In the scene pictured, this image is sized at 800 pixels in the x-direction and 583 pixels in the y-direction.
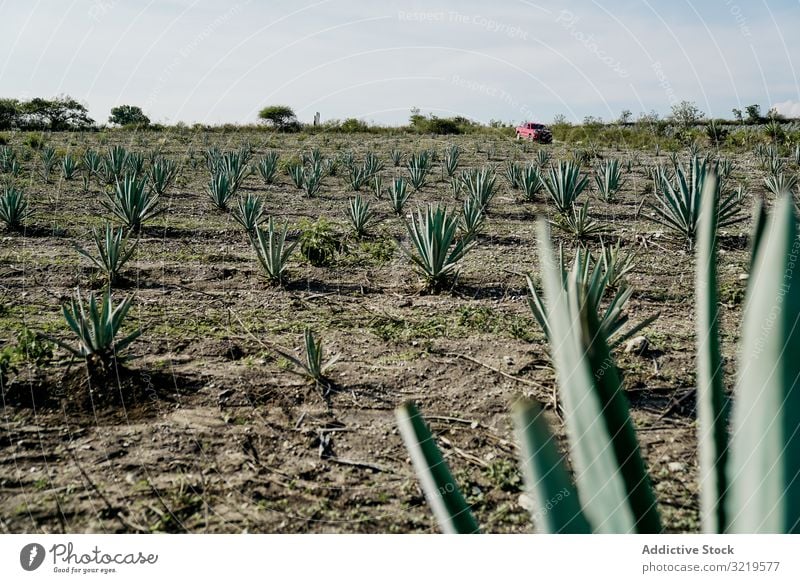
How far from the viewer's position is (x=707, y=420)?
752 mm

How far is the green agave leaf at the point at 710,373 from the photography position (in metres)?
0.70

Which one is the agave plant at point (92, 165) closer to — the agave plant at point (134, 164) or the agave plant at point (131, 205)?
the agave plant at point (134, 164)

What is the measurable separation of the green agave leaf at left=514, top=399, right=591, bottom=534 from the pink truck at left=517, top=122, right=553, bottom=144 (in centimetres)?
2289

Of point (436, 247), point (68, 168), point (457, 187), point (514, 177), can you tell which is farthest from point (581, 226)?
point (68, 168)

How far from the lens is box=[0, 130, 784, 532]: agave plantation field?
2.19 metres

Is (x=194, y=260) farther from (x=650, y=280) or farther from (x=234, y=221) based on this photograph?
(x=650, y=280)

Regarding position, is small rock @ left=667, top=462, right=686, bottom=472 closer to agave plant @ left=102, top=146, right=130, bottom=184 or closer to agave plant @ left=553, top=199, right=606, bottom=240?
agave plant @ left=553, top=199, right=606, bottom=240

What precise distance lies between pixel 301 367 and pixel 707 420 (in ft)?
8.66

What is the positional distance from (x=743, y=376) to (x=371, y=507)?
5.61 feet

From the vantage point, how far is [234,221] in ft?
25.2

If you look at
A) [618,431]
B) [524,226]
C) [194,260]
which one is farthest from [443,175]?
[618,431]
